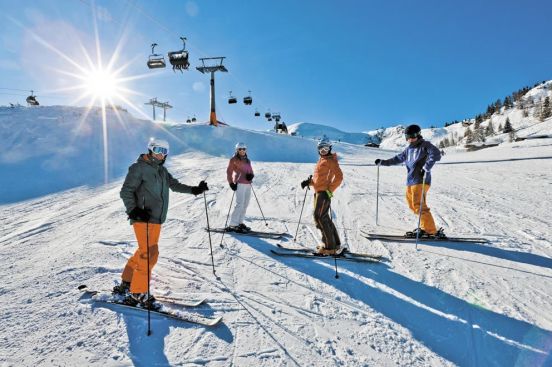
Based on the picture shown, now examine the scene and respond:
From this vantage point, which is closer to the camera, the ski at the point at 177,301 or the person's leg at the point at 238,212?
the ski at the point at 177,301

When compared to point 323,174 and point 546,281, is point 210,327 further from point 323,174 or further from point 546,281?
point 546,281

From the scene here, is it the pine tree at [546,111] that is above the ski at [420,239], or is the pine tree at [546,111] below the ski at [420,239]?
above

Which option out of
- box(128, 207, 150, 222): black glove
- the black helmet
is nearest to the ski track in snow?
box(128, 207, 150, 222): black glove

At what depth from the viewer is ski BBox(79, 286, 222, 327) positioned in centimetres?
330

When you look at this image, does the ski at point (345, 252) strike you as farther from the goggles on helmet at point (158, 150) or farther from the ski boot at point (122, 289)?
the goggles on helmet at point (158, 150)

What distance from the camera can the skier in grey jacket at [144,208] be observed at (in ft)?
11.9

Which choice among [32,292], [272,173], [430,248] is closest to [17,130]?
[272,173]

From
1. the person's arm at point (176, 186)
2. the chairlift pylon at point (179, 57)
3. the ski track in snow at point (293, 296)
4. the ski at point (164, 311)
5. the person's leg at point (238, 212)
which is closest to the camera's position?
the ski track in snow at point (293, 296)

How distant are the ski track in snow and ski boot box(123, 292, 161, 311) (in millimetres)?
155

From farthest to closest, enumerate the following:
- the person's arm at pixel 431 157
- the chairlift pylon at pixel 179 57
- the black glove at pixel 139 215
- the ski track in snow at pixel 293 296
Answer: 1. the chairlift pylon at pixel 179 57
2. the person's arm at pixel 431 157
3. the black glove at pixel 139 215
4. the ski track in snow at pixel 293 296

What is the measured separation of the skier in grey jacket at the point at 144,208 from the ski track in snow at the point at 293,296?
0.34 m

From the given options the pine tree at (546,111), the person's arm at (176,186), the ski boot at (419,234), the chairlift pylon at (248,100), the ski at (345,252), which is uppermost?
the pine tree at (546,111)

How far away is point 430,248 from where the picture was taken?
562 centimetres

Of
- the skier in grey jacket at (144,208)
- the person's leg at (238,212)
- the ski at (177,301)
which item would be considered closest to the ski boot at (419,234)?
the person's leg at (238,212)
